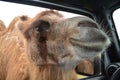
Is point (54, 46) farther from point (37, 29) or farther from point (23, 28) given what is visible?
point (23, 28)

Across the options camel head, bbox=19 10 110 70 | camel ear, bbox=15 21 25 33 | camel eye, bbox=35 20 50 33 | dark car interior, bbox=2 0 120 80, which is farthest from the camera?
dark car interior, bbox=2 0 120 80

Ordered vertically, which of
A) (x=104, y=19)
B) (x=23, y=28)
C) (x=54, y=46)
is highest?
(x=104, y=19)

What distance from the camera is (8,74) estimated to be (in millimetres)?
1556

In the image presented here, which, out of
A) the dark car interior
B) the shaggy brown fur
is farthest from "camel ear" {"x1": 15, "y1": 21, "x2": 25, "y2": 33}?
the dark car interior

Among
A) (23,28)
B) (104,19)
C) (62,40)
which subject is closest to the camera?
(62,40)

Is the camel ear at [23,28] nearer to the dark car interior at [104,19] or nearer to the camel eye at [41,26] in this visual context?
the camel eye at [41,26]

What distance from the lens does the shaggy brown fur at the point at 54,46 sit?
48.3 inches

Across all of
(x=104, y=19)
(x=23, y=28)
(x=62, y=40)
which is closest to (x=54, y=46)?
(x=62, y=40)

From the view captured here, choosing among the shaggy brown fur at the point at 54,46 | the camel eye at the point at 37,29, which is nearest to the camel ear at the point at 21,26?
the shaggy brown fur at the point at 54,46

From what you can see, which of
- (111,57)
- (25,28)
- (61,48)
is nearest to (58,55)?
(61,48)

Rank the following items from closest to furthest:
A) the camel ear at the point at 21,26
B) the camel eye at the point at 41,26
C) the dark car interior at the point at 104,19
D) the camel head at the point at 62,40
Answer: the camel head at the point at 62,40
the camel eye at the point at 41,26
the camel ear at the point at 21,26
the dark car interior at the point at 104,19

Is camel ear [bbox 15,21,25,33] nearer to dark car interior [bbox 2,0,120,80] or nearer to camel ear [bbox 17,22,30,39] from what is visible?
camel ear [bbox 17,22,30,39]

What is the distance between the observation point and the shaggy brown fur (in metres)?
1.23

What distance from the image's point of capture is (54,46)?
4.31 ft
